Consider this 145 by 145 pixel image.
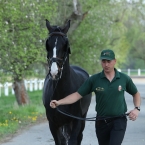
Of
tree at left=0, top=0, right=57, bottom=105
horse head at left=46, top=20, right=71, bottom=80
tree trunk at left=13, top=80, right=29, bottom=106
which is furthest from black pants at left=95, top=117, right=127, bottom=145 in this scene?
tree trunk at left=13, top=80, right=29, bottom=106

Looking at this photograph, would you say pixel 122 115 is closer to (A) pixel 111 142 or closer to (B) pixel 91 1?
(A) pixel 111 142

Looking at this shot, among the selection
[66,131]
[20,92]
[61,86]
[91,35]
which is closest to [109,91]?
[61,86]

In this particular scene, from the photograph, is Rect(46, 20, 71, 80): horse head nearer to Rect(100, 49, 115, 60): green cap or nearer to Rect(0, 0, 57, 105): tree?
Rect(100, 49, 115, 60): green cap

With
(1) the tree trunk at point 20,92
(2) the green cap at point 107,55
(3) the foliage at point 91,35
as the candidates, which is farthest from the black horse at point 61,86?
(3) the foliage at point 91,35

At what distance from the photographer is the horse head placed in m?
9.04

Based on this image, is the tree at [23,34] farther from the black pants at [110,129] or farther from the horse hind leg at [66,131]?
the black pants at [110,129]

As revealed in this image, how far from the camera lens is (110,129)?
838 centimetres

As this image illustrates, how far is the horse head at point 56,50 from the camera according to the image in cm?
904

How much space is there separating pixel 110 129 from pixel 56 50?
1647 mm

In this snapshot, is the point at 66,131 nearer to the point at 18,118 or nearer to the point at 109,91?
the point at 109,91

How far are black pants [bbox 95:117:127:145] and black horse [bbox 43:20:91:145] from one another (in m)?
1.13

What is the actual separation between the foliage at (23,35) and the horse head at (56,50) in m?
9.32

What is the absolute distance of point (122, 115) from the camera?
8297 mm

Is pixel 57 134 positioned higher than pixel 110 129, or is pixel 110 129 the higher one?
pixel 110 129
